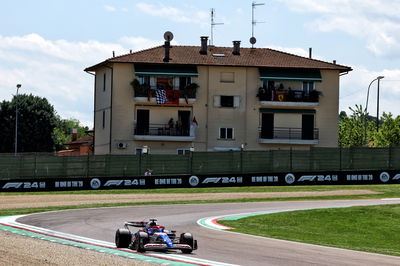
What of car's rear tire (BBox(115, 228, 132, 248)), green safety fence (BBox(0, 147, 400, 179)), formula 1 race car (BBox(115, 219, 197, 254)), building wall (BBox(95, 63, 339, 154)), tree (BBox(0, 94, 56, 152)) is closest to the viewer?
formula 1 race car (BBox(115, 219, 197, 254))

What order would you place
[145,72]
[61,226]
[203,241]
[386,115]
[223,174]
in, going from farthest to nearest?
[386,115]
[145,72]
[223,174]
[61,226]
[203,241]

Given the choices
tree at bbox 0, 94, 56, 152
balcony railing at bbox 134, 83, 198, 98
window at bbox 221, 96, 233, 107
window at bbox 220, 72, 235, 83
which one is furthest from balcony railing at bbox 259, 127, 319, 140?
tree at bbox 0, 94, 56, 152

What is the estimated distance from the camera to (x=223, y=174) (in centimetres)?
5844

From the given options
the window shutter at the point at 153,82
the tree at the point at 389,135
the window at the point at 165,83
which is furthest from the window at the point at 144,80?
the tree at the point at 389,135

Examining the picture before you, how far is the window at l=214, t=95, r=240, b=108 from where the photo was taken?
245 feet

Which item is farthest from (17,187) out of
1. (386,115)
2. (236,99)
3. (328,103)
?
(386,115)

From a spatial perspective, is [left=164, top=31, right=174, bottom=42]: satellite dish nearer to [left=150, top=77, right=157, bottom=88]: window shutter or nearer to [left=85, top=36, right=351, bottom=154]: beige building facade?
[left=85, top=36, right=351, bottom=154]: beige building facade

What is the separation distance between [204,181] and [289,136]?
19934 mm

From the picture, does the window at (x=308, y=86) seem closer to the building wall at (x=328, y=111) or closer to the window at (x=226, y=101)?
the building wall at (x=328, y=111)

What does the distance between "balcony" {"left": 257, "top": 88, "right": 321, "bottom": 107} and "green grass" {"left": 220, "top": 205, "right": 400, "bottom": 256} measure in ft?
120

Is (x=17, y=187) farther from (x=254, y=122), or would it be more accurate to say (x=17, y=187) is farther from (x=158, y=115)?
(x=254, y=122)

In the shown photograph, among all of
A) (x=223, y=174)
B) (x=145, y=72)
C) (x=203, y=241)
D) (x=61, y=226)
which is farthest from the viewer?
(x=145, y=72)

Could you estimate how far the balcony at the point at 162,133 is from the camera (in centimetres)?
7262

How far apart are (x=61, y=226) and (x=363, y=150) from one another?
37.7 meters
